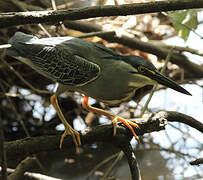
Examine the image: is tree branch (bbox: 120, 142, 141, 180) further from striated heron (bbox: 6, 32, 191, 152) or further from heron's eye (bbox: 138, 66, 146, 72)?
heron's eye (bbox: 138, 66, 146, 72)

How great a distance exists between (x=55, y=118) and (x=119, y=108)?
52cm

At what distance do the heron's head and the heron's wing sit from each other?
17 centimetres

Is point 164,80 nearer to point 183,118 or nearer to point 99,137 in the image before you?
point 183,118

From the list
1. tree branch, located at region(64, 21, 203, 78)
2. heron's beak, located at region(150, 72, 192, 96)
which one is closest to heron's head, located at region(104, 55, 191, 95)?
heron's beak, located at region(150, 72, 192, 96)

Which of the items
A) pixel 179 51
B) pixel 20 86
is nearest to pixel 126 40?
pixel 179 51

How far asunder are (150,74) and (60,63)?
40cm

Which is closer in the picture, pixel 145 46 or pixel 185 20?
pixel 185 20

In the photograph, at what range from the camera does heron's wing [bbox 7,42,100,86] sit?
129 centimetres

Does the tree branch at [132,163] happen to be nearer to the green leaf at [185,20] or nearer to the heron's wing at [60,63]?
the heron's wing at [60,63]

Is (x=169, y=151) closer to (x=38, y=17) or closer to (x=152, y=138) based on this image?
(x=152, y=138)

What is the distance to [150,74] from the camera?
1.24m

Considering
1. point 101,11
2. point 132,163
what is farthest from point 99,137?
point 101,11

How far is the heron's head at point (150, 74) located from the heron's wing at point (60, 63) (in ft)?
0.57

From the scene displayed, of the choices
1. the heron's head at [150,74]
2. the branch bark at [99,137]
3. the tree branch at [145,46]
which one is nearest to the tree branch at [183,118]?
the branch bark at [99,137]
